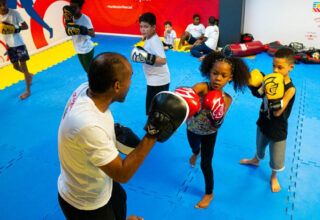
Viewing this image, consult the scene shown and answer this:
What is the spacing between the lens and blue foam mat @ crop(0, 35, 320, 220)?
234 centimetres

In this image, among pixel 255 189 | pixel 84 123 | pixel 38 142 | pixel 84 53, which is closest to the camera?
pixel 84 123

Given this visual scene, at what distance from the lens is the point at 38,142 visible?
3.33 metres

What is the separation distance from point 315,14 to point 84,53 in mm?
4601

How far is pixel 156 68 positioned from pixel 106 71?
1.75m

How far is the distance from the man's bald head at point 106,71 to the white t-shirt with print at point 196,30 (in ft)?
18.1

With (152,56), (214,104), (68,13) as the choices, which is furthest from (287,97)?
(68,13)

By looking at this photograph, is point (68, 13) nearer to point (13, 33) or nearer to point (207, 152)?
point (13, 33)

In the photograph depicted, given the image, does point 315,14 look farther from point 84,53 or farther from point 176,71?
point 84,53

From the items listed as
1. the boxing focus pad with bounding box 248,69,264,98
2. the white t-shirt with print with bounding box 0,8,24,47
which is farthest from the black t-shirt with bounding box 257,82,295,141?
the white t-shirt with print with bounding box 0,8,24,47

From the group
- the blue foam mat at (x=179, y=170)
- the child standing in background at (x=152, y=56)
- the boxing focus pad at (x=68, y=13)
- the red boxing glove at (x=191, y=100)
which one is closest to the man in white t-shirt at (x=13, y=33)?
the blue foam mat at (x=179, y=170)

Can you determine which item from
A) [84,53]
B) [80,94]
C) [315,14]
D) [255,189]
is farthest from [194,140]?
[315,14]

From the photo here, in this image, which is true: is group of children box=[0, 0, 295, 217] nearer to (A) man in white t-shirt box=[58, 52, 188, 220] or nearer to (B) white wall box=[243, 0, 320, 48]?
(A) man in white t-shirt box=[58, 52, 188, 220]

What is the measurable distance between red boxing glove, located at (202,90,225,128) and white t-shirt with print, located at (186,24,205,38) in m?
4.88

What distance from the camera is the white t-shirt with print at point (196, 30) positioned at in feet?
21.1
